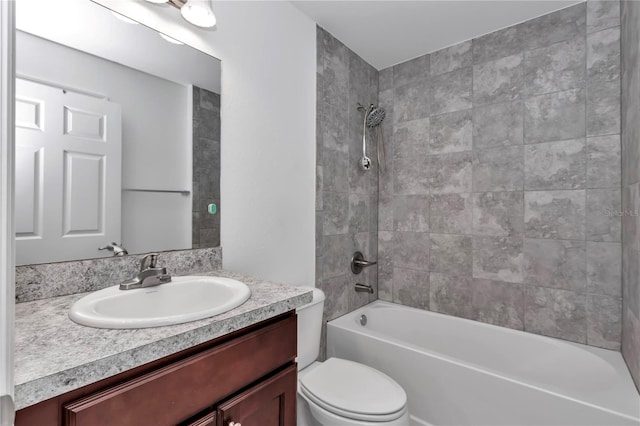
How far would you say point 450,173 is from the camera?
2.23 m

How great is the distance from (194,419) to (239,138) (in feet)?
3.86

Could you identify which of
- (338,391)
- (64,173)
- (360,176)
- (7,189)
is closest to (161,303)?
(64,173)

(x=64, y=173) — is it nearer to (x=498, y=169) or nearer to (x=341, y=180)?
(x=341, y=180)

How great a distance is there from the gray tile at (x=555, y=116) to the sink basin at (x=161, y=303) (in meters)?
1.98

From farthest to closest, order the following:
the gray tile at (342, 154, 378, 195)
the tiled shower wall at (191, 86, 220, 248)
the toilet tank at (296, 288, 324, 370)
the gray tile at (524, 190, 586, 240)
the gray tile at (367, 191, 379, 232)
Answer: the gray tile at (367, 191, 379, 232) < the gray tile at (342, 154, 378, 195) < the gray tile at (524, 190, 586, 240) < the toilet tank at (296, 288, 324, 370) < the tiled shower wall at (191, 86, 220, 248)

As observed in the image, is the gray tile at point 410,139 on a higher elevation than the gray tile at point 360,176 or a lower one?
higher

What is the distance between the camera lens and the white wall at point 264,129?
145 cm

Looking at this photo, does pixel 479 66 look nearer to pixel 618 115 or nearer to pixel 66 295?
pixel 618 115

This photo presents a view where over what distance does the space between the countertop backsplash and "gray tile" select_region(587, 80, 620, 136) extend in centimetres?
226

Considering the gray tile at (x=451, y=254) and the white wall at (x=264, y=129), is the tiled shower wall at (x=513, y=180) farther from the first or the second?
the white wall at (x=264, y=129)

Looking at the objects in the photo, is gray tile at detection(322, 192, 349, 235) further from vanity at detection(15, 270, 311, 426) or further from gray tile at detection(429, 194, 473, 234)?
vanity at detection(15, 270, 311, 426)

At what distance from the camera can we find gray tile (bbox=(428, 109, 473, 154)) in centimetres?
216

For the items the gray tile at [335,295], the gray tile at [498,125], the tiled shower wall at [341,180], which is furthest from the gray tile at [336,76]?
the gray tile at [335,295]

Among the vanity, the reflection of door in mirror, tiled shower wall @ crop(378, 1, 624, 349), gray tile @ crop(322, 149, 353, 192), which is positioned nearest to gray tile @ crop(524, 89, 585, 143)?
tiled shower wall @ crop(378, 1, 624, 349)
